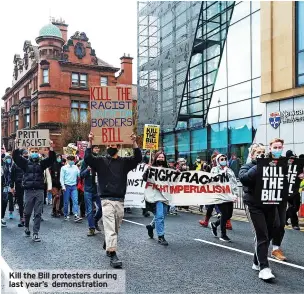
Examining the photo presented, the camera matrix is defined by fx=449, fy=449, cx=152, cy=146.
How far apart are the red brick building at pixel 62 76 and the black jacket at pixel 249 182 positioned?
42.1 meters

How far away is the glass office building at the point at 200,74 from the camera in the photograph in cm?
2175

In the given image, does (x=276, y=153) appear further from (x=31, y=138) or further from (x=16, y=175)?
(x=16, y=175)

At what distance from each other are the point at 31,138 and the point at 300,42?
1238 centimetres

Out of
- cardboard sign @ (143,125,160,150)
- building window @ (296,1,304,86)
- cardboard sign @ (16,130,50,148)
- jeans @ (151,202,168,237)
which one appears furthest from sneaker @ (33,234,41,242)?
building window @ (296,1,304,86)

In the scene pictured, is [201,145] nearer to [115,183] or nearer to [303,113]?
[303,113]

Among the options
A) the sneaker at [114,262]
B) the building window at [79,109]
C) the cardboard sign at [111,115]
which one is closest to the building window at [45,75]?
the building window at [79,109]

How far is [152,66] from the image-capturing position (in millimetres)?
32031

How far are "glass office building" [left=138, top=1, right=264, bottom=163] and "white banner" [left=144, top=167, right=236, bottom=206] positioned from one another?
11.8 m

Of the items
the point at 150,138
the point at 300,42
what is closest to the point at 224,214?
the point at 150,138

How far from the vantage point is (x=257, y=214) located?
5883 mm

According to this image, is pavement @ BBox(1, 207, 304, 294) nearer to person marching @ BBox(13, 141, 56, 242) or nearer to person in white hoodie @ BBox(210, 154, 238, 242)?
person in white hoodie @ BBox(210, 154, 238, 242)

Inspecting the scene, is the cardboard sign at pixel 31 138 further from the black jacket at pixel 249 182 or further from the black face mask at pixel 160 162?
the black jacket at pixel 249 182

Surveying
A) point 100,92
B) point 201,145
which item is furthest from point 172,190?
point 201,145

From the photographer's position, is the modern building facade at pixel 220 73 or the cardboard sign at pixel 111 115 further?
the modern building facade at pixel 220 73
